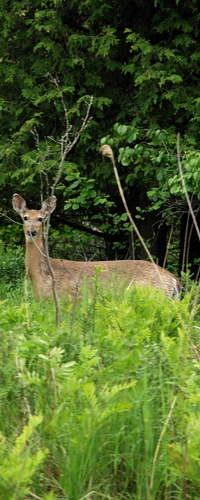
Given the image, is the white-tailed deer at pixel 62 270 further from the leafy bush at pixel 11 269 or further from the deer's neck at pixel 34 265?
the leafy bush at pixel 11 269

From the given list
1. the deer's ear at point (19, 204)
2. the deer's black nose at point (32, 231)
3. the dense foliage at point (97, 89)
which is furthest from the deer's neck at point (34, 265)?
the dense foliage at point (97, 89)

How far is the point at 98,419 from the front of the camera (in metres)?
3.86

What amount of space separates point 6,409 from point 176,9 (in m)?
10.2

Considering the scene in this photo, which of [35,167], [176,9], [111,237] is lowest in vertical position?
[111,237]

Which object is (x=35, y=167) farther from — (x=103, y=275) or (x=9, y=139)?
(x=103, y=275)

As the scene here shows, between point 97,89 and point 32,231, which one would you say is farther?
point 97,89

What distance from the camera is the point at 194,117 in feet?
43.0

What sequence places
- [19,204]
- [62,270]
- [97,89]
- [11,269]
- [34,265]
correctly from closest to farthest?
[62,270]
[34,265]
[19,204]
[11,269]
[97,89]

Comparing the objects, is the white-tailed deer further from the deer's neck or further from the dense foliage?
the dense foliage

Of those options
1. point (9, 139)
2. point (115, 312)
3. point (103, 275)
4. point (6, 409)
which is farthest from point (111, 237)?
point (6, 409)

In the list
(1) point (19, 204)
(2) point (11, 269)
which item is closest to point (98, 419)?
(1) point (19, 204)

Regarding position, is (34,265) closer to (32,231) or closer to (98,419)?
(32,231)

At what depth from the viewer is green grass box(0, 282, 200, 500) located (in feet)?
12.2

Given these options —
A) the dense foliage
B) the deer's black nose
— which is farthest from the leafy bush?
the deer's black nose
